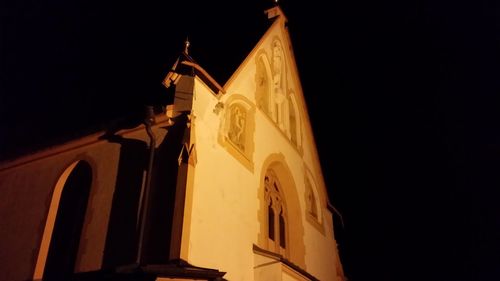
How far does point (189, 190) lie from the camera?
24.6ft

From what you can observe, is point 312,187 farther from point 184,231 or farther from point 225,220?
point 184,231

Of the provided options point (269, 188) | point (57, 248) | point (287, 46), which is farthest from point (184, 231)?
point (287, 46)

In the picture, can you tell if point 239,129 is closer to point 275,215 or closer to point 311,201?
point 275,215

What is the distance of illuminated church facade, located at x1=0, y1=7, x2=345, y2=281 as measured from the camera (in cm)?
730

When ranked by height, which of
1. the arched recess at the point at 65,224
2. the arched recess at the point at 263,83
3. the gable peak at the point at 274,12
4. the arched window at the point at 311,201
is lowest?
the arched recess at the point at 65,224

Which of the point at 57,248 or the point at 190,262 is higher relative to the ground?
the point at 57,248

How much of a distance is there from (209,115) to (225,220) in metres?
2.31

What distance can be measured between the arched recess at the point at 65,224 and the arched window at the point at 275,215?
15.7 ft

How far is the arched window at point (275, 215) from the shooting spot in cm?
1123

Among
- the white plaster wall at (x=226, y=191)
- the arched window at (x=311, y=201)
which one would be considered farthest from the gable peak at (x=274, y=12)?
the arched window at (x=311, y=201)

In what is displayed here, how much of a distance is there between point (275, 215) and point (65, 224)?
5.53 metres

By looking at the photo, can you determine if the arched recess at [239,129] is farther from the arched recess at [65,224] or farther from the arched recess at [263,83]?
the arched recess at [65,224]

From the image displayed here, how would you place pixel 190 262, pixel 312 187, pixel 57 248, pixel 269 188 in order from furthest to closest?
1. pixel 312 187
2. pixel 269 188
3. pixel 57 248
4. pixel 190 262

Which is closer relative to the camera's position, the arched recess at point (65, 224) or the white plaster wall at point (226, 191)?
the white plaster wall at point (226, 191)
